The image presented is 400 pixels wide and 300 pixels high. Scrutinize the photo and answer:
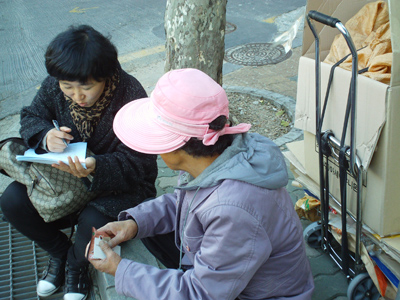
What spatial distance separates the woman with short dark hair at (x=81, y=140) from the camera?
207cm

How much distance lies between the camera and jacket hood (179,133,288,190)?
4.89 feet

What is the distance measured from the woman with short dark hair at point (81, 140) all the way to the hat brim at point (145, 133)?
0.43 metres

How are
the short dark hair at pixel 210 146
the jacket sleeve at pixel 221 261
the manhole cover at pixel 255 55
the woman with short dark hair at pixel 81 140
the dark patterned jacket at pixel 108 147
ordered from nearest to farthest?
1. the jacket sleeve at pixel 221 261
2. the short dark hair at pixel 210 146
3. the woman with short dark hair at pixel 81 140
4. the dark patterned jacket at pixel 108 147
5. the manhole cover at pixel 255 55

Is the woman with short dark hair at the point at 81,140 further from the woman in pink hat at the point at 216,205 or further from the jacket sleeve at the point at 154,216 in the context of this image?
the woman in pink hat at the point at 216,205

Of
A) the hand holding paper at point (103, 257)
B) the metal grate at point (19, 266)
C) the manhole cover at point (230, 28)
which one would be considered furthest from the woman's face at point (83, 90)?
the manhole cover at point (230, 28)

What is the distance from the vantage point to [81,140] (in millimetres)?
2359

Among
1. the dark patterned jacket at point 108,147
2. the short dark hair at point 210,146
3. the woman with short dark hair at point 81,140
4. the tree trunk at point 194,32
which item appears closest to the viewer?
the short dark hair at point 210,146

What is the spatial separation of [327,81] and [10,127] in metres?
3.60

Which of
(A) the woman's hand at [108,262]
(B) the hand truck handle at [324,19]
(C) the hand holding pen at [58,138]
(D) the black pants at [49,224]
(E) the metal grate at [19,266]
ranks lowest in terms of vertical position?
(E) the metal grate at [19,266]

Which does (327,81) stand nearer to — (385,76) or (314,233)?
(385,76)

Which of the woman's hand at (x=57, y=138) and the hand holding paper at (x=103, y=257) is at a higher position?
the woman's hand at (x=57, y=138)

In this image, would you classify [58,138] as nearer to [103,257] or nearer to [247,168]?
[103,257]

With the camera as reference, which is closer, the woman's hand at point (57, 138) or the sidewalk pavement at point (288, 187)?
the woman's hand at point (57, 138)

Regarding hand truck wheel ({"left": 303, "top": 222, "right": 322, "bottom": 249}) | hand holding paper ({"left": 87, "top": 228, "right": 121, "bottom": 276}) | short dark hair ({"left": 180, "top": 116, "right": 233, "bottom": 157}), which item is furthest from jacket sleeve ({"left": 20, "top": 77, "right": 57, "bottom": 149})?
hand truck wheel ({"left": 303, "top": 222, "right": 322, "bottom": 249})
